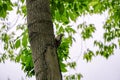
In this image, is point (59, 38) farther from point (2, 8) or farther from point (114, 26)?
point (114, 26)

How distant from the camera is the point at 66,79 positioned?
871cm

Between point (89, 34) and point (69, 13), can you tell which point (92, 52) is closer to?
point (89, 34)

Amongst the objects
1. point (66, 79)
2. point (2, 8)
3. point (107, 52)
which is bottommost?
point (66, 79)

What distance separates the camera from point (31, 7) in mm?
1808

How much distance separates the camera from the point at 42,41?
66.7 inches

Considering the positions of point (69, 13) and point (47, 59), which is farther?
point (69, 13)

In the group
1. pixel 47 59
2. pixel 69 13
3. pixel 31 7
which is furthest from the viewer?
pixel 69 13

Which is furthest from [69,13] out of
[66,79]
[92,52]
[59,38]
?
[66,79]

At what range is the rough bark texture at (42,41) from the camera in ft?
5.28

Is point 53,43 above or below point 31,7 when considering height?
below

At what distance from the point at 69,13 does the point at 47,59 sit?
1403 mm

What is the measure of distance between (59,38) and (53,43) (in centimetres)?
17

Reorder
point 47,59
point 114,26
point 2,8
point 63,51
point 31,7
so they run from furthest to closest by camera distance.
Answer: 1. point 114,26
2. point 2,8
3. point 63,51
4. point 31,7
5. point 47,59

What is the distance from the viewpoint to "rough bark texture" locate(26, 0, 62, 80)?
63.4 inches
